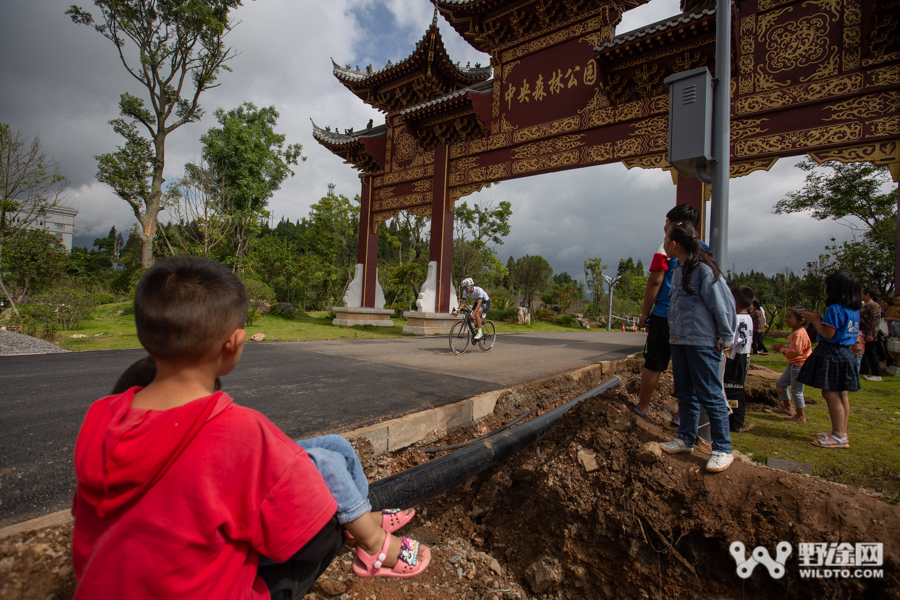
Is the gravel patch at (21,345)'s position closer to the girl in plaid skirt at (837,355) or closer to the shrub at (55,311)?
the shrub at (55,311)

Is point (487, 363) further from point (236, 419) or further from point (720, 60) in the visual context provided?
point (236, 419)

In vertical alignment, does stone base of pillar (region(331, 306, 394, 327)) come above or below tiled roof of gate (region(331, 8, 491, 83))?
below

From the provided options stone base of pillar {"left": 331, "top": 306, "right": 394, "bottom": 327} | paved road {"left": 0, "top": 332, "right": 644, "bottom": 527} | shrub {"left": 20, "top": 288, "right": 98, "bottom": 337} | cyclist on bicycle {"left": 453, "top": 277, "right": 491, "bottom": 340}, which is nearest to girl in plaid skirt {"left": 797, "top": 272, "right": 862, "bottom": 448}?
paved road {"left": 0, "top": 332, "right": 644, "bottom": 527}

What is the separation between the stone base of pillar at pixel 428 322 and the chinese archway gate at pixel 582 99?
4 centimetres

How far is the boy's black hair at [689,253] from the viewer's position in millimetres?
2484

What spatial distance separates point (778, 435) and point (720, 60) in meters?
2.92

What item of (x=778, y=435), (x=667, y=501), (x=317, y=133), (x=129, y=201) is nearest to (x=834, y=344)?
(x=778, y=435)

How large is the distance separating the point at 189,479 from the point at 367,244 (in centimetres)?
1355

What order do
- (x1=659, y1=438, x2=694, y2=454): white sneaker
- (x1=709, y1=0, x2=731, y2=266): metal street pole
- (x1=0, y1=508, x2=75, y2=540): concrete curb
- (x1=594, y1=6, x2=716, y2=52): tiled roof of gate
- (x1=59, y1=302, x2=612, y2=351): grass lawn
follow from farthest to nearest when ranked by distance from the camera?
1. (x1=59, y1=302, x2=612, y2=351): grass lawn
2. (x1=594, y1=6, x2=716, y2=52): tiled roof of gate
3. (x1=709, y1=0, x2=731, y2=266): metal street pole
4. (x1=659, y1=438, x2=694, y2=454): white sneaker
5. (x1=0, y1=508, x2=75, y2=540): concrete curb

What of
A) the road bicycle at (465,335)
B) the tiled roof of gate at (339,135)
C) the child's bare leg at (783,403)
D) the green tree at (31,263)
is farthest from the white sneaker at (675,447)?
the green tree at (31,263)

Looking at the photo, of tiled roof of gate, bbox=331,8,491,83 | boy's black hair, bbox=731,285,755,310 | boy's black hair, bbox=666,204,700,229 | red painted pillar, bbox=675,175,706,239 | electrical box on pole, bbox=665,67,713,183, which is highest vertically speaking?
tiled roof of gate, bbox=331,8,491,83

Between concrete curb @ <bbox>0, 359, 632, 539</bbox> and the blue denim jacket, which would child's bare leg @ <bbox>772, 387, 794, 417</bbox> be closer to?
the blue denim jacket

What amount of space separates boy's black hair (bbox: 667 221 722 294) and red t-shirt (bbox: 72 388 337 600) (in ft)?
7.90

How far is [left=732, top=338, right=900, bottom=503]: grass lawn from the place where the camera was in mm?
2411
